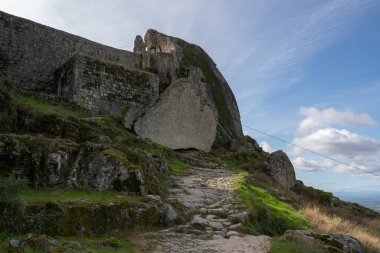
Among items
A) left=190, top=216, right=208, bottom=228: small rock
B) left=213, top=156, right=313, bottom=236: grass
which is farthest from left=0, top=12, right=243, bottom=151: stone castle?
left=190, top=216, right=208, bottom=228: small rock

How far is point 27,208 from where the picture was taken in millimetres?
7562

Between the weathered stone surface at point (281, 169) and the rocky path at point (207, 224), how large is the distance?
5729 mm

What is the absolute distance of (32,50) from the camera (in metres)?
23.3

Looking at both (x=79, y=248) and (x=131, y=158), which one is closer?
(x=79, y=248)

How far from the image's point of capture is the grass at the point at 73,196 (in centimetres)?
828

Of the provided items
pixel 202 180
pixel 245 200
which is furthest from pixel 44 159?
pixel 202 180

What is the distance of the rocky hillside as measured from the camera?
804 cm

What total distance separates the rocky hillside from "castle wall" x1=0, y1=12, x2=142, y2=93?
6 cm

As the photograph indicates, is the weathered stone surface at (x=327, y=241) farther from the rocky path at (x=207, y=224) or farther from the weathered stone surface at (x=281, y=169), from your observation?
the weathered stone surface at (x=281, y=169)

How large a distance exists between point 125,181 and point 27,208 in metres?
3.20

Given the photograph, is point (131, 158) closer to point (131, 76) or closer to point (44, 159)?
point (44, 159)

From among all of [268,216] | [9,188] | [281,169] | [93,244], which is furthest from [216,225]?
[281,169]

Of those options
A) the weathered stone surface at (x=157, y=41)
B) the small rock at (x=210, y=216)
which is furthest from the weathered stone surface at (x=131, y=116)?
the weathered stone surface at (x=157, y=41)

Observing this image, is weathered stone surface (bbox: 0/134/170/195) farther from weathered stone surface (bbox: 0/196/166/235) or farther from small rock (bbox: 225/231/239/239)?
small rock (bbox: 225/231/239/239)
